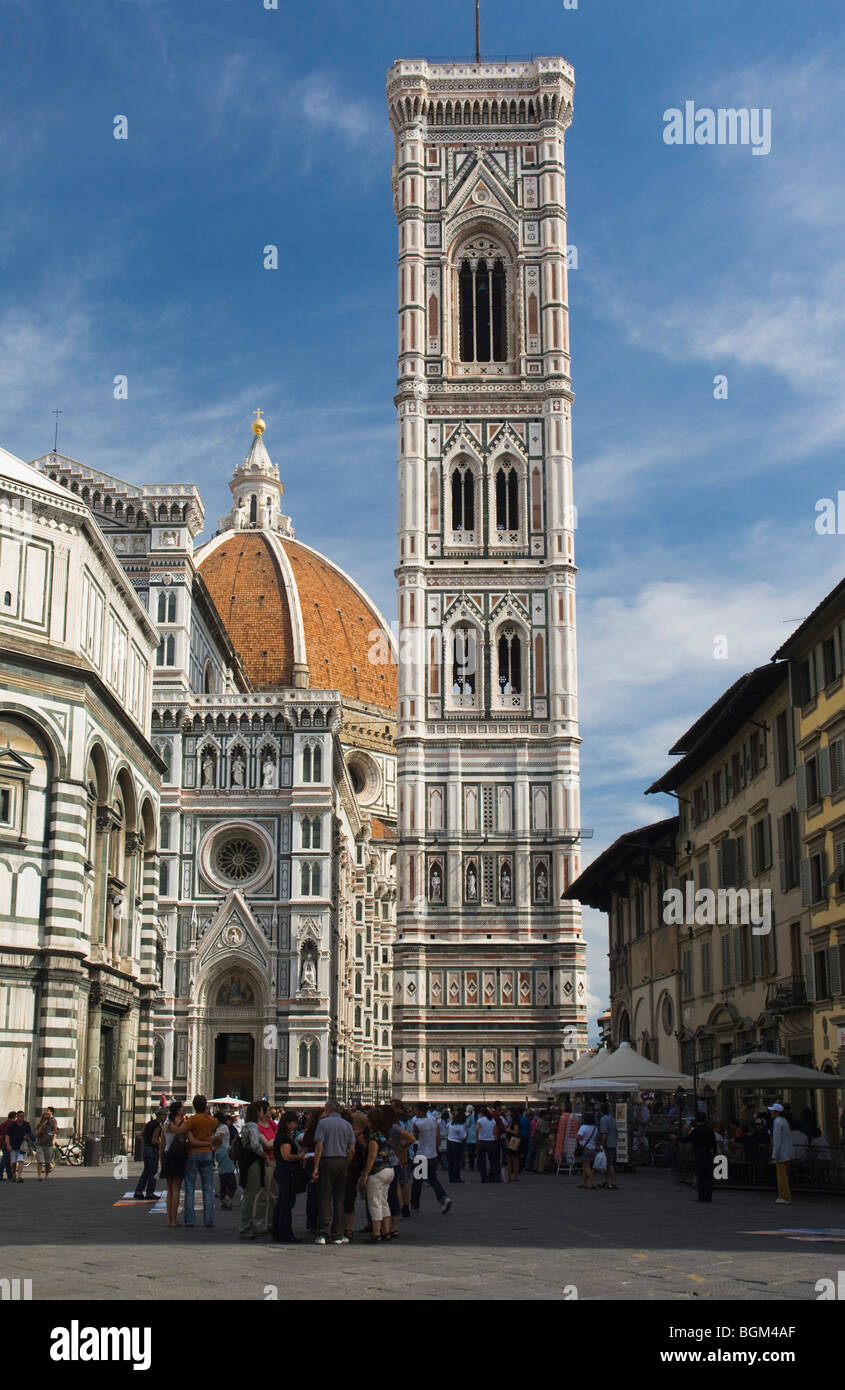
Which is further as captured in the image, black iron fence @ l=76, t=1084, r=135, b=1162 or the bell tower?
the bell tower

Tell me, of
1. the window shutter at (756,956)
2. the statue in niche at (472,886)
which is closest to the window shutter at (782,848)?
the window shutter at (756,956)

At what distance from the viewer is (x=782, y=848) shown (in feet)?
107

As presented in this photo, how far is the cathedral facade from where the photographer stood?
30625 millimetres

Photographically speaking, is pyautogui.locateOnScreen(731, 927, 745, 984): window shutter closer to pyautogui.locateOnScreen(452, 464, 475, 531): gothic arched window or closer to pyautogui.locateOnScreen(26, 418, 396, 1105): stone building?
pyautogui.locateOnScreen(26, 418, 396, 1105): stone building

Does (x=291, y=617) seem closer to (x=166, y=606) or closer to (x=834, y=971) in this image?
(x=166, y=606)

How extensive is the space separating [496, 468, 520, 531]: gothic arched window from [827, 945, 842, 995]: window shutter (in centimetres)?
4217

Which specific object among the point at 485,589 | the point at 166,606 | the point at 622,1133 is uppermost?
the point at 485,589

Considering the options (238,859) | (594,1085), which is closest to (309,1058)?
(238,859)

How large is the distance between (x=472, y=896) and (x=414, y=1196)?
45.0 metres

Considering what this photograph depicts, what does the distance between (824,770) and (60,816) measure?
1442cm

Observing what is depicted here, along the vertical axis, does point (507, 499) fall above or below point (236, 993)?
above

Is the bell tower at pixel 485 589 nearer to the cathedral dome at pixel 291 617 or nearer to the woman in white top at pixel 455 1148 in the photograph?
the woman in white top at pixel 455 1148

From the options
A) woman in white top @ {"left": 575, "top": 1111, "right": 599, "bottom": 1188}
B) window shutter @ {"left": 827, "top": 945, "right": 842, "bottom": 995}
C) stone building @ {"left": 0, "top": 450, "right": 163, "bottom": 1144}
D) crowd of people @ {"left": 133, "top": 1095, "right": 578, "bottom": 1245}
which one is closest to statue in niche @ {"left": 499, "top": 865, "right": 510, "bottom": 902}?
stone building @ {"left": 0, "top": 450, "right": 163, "bottom": 1144}
